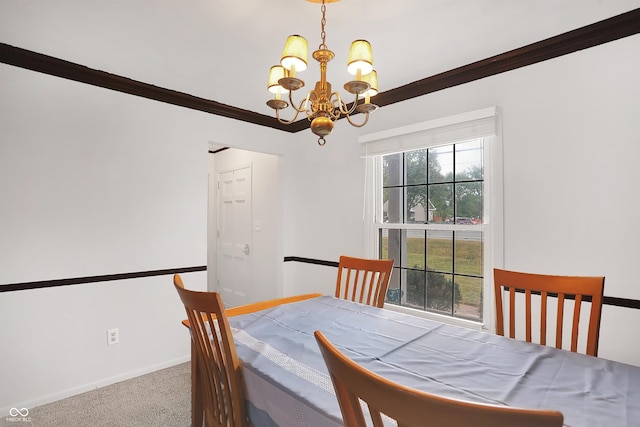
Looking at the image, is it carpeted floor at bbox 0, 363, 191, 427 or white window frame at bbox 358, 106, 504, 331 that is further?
white window frame at bbox 358, 106, 504, 331

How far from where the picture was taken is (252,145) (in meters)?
3.53

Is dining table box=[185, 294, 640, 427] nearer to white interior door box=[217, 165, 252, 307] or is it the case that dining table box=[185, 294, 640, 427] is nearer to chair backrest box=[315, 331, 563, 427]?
chair backrest box=[315, 331, 563, 427]

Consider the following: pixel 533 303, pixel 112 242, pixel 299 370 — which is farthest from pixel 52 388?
pixel 533 303

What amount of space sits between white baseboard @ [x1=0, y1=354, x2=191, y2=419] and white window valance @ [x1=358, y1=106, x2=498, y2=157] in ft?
8.22

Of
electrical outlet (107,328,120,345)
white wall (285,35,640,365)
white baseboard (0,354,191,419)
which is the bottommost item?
white baseboard (0,354,191,419)

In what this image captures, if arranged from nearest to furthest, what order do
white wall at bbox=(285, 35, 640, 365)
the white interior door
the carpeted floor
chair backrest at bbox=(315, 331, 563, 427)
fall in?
chair backrest at bbox=(315, 331, 563, 427) < white wall at bbox=(285, 35, 640, 365) < the carpeted floor < the white interior door

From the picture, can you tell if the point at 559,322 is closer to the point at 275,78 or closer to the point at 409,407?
the point at 409,407

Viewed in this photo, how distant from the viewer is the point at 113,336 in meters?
2.59

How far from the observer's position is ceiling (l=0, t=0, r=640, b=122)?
1745 millimetres

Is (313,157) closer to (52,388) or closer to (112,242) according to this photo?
(112,242)

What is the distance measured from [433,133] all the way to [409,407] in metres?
2.40

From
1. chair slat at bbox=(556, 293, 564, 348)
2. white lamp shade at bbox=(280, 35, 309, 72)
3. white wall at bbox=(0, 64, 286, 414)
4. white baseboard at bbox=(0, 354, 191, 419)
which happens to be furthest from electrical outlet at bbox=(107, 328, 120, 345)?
chair slat at bbox=(556, 293, 564, 348)

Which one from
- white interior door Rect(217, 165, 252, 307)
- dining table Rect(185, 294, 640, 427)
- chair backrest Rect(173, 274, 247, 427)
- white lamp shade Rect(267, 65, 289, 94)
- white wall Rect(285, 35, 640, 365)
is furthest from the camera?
white interior door Rect(217, 165, 252, 307)

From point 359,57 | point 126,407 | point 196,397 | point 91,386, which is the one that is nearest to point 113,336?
point 91,386
